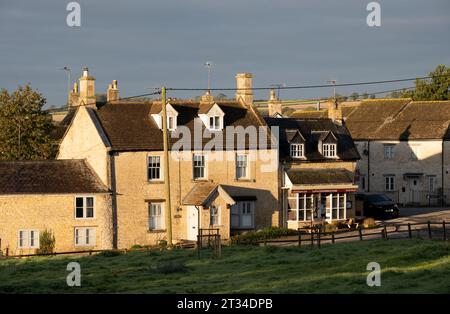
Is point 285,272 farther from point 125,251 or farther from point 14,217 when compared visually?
point 14,217

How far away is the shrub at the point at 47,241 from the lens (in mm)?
59084

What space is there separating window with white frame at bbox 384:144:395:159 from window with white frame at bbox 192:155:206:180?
85.6 feet

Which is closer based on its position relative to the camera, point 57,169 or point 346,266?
point 346,266

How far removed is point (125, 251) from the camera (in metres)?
54.5

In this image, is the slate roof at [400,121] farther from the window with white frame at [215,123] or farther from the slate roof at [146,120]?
the window with white frame at [215,123]

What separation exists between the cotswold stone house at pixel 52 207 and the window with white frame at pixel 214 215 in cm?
622

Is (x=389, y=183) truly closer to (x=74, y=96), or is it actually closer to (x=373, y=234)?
(x=74, y=96)

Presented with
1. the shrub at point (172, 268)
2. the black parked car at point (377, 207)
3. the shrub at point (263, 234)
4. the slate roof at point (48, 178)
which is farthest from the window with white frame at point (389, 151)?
the shrub at point (172, 268)

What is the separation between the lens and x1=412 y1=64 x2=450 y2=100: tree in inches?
4518

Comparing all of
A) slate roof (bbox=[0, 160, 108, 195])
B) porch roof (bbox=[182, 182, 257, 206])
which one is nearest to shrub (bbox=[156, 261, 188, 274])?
slate roof (bbox=[0, 160, 108, 195])

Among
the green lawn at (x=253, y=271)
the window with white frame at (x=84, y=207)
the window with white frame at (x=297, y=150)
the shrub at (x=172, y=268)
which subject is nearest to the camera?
the green lawn at (x=253, y=271)

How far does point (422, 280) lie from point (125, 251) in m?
22.7

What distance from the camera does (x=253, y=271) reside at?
1645 inches
